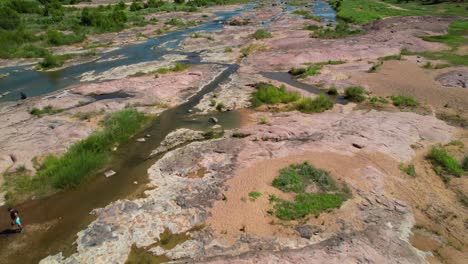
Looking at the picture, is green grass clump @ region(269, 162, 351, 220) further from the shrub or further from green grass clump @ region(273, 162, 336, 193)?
the shrub

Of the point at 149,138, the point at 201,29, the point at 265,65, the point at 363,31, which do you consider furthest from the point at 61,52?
the point at 363,31

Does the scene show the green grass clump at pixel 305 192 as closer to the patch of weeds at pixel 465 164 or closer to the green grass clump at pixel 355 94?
the patch of weeds at pixel 465 164

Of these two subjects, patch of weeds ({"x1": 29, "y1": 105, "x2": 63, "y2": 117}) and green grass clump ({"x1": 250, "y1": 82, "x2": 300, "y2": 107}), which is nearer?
patch of weeds ({"x1": 29, "y1": 105, "x2": 63, "y2": 117})

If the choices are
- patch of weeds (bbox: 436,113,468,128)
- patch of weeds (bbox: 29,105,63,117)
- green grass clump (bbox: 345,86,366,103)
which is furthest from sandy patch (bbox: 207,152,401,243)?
patch of weeds (bbox: 29,105,63,117)

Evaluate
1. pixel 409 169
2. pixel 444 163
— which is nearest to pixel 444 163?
pixel 444 163

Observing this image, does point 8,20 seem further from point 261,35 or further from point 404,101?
point 404,101
